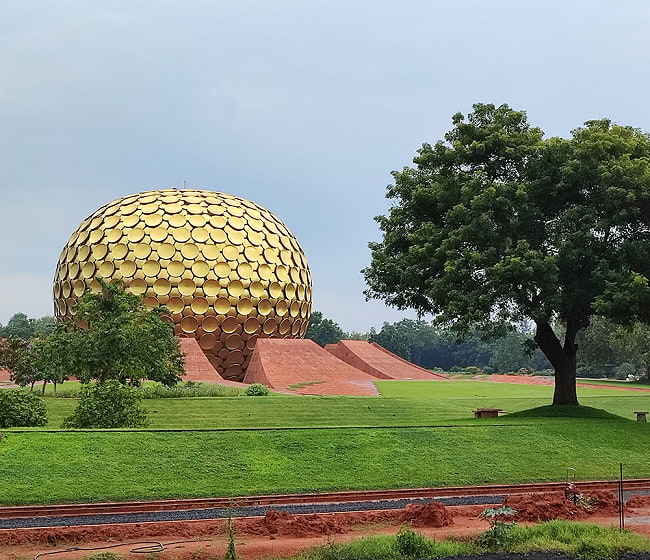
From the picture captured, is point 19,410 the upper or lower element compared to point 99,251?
lower

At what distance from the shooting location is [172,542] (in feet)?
24.8

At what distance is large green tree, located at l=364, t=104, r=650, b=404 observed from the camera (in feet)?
49.9

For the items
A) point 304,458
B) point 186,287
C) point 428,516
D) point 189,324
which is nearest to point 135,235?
point 186,287

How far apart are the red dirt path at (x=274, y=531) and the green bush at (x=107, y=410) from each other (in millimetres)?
5354

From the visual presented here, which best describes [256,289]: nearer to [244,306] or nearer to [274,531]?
[244,306]

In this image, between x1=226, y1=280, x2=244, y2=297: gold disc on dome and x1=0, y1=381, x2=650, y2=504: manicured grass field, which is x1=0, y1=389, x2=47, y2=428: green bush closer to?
x1=0, y1=381, x2=650, y2=504: manicured grass field

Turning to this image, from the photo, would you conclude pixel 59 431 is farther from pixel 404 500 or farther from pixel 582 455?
pixel 582 455

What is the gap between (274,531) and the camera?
311 inches

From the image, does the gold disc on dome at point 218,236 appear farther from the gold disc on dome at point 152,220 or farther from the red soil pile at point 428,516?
the red soil pile at point 428,516

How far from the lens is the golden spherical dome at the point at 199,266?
31.4 metres

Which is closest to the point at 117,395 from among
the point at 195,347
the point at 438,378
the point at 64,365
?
the point at 64,365

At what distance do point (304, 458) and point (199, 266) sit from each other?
70.7 ft

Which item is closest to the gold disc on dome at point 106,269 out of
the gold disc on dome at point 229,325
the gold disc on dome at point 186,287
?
the gold disc on dome at point 186,287

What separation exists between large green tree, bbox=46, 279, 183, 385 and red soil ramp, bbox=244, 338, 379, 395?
10278mm
